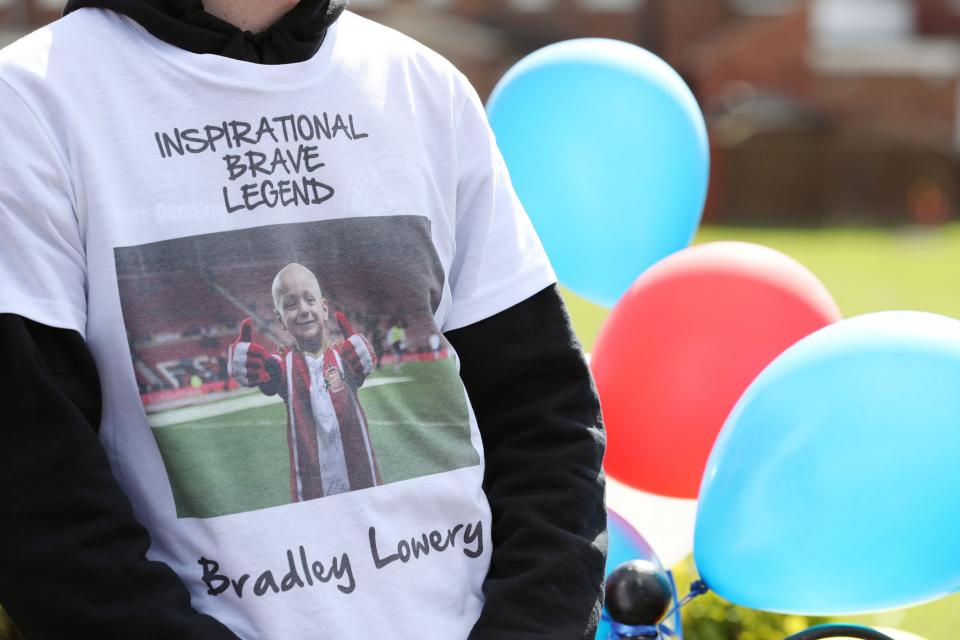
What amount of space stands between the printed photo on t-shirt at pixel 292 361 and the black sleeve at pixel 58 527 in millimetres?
98

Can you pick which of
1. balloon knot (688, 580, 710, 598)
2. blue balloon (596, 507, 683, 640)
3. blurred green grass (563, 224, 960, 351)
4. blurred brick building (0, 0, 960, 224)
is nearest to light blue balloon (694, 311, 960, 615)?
balloon knot (688, 580, 710, 598)

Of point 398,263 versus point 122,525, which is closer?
point 122,525

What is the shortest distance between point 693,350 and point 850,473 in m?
0.57

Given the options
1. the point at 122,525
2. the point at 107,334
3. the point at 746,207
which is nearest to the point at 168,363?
the point at 107,334

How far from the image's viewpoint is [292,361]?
1391mm

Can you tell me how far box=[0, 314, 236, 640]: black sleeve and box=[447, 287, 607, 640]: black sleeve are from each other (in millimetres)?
390

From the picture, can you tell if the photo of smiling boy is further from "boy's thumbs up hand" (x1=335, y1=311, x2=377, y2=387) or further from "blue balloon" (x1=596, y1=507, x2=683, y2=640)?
"blue balloon" (x1=596, y1=507, x2=683, y2=640)

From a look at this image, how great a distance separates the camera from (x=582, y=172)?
107 inches

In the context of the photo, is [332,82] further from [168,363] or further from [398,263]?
[168,363]

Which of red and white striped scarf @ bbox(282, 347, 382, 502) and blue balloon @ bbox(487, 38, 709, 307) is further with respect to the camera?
blue balloon @ bbox(487, 38, 709, 307)

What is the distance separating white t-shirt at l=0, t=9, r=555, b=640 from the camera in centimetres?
132

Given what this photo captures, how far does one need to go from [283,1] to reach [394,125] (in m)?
0.20

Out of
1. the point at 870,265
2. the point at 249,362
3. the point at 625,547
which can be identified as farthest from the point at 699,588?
the point at 870,265

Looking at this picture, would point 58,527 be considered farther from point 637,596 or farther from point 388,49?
point 637,596
